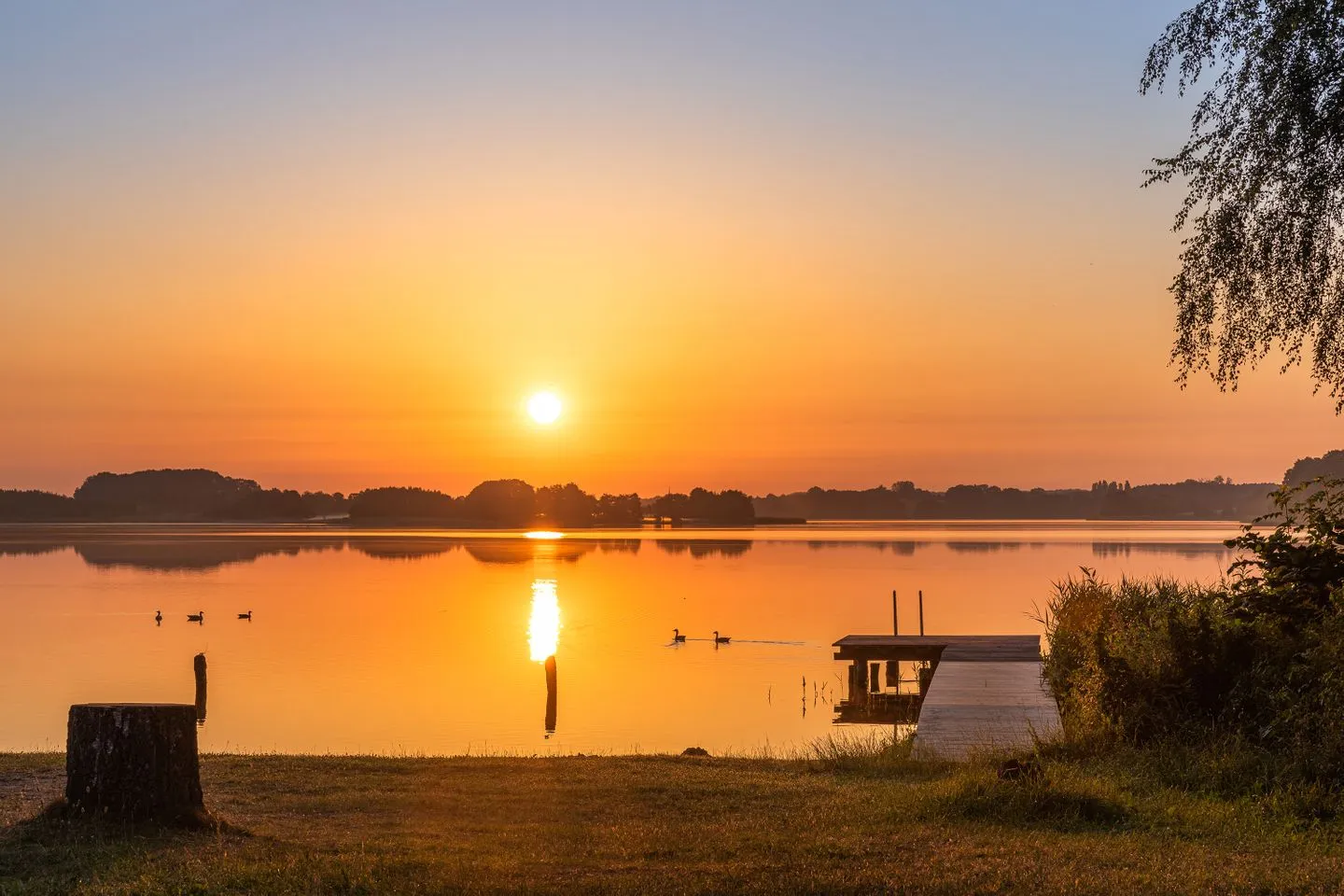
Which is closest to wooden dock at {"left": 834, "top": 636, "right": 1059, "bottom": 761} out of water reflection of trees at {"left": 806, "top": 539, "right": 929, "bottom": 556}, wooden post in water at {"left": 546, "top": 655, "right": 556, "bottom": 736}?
wooden post in water at {"left": 546, "top": 655, "right": 556, "bottom": 736}

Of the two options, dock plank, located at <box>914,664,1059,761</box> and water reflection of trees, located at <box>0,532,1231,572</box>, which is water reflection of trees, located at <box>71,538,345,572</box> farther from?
dock plank, located at <box>914,664,1059,761</box>

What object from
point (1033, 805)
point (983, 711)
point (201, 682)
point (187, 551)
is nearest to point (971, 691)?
point (983, 711)

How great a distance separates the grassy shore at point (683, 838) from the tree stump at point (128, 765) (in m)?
0.31

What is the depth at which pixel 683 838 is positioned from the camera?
11.5 meters

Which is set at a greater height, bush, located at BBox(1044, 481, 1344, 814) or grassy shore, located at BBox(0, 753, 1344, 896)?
bush, located at BBox(1044, 481, 1344, 814)

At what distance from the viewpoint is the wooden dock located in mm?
18141

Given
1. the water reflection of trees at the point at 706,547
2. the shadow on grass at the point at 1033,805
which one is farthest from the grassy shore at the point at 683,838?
the water reflection of trees at the point at 706,547

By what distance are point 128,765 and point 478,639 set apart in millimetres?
43434

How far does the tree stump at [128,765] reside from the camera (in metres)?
11.1

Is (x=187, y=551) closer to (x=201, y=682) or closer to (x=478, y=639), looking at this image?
(x=478, y=639)

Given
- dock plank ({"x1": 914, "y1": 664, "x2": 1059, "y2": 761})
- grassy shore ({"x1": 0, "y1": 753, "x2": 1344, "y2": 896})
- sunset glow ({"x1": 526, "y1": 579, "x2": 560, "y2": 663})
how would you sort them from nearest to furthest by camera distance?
grassy shore ({"x1": 0, "y1": 753, "x2": 1344, "y2": 896}), dock plank ({"x1": 914, "y1": 664, "x2": 1059, "y2": 761}), sunset glow ({"x1": 526, "y1": 579, "x2": 560, "y2": 663})

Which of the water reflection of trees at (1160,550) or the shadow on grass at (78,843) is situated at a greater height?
the shadow on grass at (78,843)

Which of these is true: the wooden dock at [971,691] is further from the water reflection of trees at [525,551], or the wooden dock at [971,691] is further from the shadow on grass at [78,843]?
the water reflection of trees at [525,551]

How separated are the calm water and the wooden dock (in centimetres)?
239
